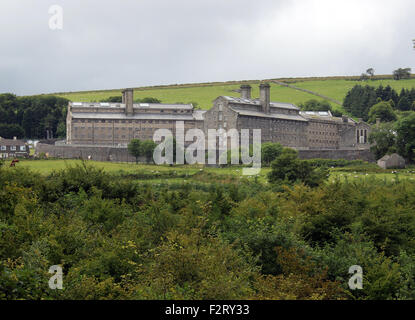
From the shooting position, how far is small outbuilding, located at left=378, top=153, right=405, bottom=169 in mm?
72188

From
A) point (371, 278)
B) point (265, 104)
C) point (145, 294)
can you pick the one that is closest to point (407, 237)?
point (371, 278)

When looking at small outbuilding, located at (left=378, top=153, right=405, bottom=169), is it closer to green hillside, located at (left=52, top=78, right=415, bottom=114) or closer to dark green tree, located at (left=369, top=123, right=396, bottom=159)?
dark green tree, located at (left=369, top=123, right=396, bottom=159)

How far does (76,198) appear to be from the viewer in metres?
33.9

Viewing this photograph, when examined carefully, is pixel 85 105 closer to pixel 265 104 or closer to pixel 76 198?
pixel 265 104

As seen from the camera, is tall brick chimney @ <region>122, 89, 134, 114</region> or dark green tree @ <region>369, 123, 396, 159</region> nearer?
dark green tree @ <region>369, 123, 396, 159</region>

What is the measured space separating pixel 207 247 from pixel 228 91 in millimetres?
118795

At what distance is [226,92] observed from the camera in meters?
135

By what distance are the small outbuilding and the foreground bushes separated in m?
38.0

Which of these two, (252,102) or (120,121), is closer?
(252,102)

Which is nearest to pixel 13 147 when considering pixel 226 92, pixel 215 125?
pixel 215 125

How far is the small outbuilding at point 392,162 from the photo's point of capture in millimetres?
72188

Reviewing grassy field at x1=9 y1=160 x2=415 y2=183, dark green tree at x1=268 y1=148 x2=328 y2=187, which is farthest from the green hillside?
dark green tree at x1=268 y1=148 x2=328 y2=187

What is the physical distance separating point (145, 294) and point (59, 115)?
101670 mm

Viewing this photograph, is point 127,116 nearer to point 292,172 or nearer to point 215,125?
point 215,125
